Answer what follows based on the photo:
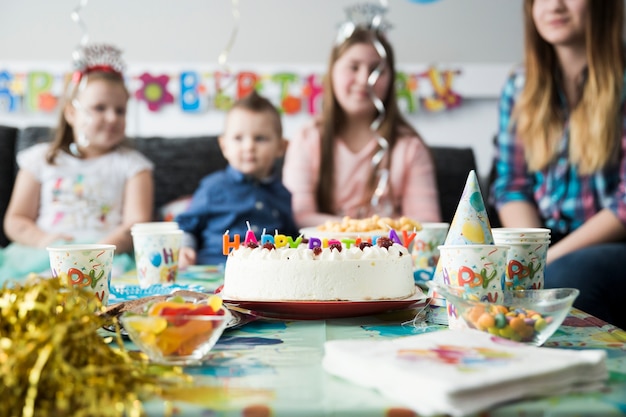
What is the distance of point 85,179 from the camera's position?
2.47 metres

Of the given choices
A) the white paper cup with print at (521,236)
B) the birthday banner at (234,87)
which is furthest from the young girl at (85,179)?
the white paper cup with print at (521,236)

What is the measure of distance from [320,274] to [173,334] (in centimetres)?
29

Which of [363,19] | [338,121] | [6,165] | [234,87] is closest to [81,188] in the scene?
[6,165]

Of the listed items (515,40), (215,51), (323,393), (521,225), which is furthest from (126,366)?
(515,40)

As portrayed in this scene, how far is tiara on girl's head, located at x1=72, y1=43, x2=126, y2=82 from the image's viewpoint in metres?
2.66

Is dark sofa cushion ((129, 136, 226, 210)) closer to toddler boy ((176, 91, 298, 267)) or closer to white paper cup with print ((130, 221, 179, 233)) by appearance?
toddler boy ((176, 91, 298, 267))

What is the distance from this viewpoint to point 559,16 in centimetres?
218

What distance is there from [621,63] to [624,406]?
1.83m

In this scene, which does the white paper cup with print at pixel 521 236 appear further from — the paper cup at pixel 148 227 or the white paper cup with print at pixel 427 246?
the paper cup at pixel 148 227

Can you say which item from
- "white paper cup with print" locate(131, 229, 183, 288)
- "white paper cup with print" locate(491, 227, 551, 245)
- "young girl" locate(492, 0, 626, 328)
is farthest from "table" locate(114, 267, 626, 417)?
"young girl" locate(492, 0, 626, 328)

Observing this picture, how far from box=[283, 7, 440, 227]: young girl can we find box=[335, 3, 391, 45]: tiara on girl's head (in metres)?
0.21

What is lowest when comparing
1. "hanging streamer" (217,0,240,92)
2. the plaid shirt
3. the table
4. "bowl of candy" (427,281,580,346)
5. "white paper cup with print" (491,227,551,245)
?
the table

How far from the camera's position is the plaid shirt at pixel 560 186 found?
2.12 m

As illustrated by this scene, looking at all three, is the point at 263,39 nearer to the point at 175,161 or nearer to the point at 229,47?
the point at 229,47
